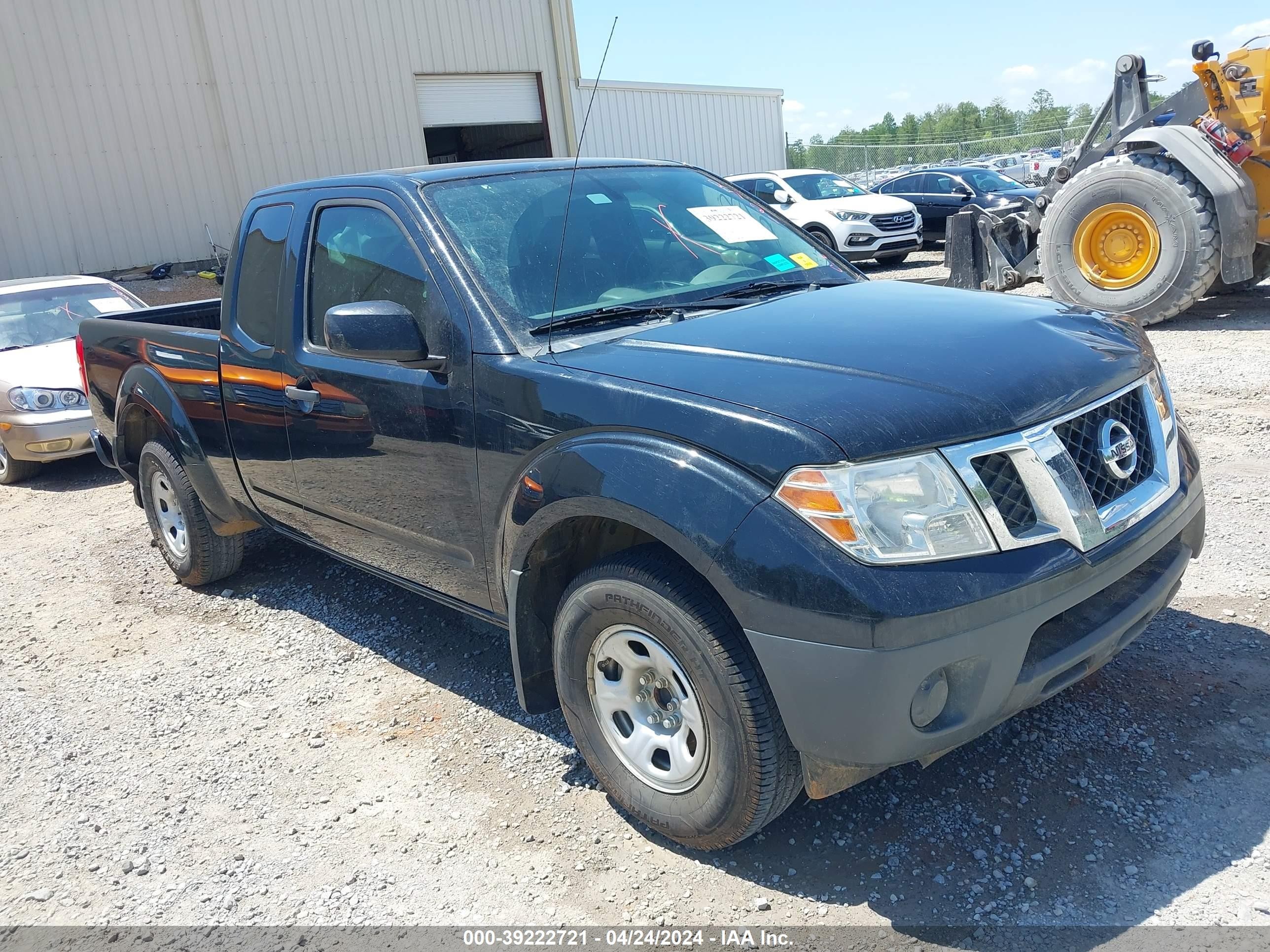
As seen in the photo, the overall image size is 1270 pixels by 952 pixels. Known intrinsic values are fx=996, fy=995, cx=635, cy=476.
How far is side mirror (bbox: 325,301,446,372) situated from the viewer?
312 centimetres

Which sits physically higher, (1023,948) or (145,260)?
(145,260)

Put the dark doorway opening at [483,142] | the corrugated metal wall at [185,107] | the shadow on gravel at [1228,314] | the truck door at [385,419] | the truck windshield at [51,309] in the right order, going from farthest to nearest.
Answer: the dark doorway opening at [483,142] → the corrugated metal wall at [185,107] → the shadow on gravel at [1228,314] → the truck windshield at [51,309] → the truck door at [385,419]

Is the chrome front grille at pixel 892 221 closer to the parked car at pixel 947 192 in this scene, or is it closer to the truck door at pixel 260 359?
the parked car at pixel 947 192

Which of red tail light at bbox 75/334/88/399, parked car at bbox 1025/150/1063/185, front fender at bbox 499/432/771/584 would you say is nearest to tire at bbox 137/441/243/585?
red tail light at bbox 75/334/88/399

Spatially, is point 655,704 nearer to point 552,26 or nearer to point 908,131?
point 552,26

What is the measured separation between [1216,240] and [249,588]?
324 inches

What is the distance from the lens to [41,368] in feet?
26.9

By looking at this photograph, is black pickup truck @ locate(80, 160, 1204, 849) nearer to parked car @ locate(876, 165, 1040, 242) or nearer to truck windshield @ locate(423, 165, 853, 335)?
truck windshield @ locate(423, 165, 853, 335)

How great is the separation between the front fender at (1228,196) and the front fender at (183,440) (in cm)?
808

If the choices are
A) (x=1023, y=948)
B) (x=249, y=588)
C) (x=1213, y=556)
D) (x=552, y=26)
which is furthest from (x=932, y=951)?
(x=552, y=26)

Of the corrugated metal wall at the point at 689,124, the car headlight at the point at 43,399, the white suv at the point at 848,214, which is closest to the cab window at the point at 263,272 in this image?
the car headlight at the point at 43,399

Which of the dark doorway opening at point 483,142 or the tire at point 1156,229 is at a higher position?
the dark doorway opening at point 483,142

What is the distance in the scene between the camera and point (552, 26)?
2039 cm

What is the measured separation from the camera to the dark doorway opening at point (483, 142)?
22312mm
